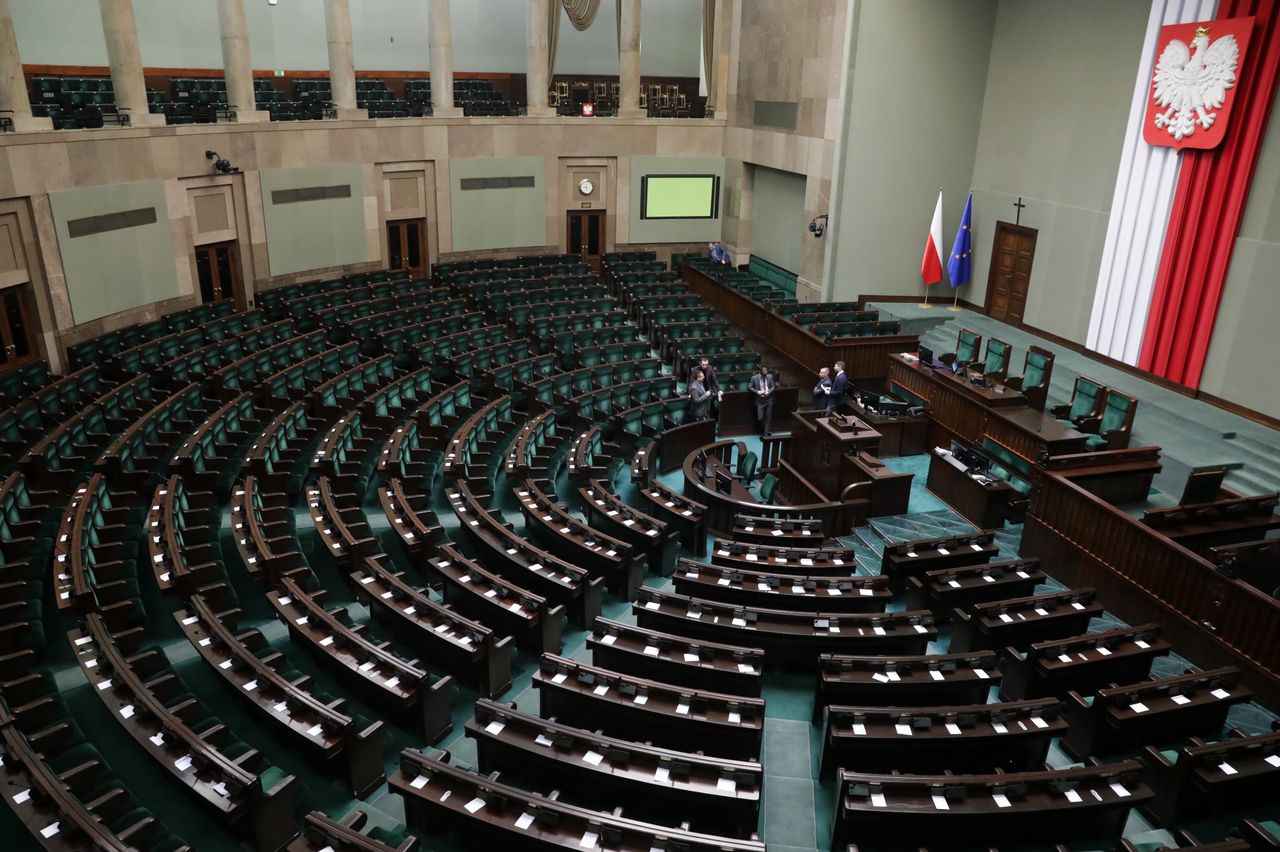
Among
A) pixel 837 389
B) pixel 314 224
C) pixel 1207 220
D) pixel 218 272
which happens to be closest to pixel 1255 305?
pixel 1207 220

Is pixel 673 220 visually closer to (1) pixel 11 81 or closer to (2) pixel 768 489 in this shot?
(2) pixel 768 489

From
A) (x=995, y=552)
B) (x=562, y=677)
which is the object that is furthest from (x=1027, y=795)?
(x=995, y=552)

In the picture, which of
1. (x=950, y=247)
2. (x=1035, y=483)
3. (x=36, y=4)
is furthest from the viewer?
(x=950, y=247)

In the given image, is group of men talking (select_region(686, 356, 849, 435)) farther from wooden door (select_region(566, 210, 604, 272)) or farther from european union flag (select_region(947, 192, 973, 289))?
wooden door (select_region(566, 210, 604, 272))

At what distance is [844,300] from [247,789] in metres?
14.3

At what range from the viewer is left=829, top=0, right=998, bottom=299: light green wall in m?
15.5

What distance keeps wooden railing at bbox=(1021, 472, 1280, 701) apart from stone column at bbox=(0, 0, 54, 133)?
13505mm

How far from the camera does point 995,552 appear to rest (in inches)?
317

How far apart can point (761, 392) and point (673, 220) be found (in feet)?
31.6

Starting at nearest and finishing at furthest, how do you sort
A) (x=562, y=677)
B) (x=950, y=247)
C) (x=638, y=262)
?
1. (x=562, y=677)
2. (x=950, y=247)
3. (x=638, y=262)

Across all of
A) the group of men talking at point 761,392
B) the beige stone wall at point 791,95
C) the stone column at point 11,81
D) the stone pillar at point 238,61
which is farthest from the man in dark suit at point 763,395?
the stone column at point 11,81

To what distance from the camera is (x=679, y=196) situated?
20359 millimetres

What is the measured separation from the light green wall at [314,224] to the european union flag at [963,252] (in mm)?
11470

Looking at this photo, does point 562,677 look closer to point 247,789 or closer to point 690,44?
point 247,789
